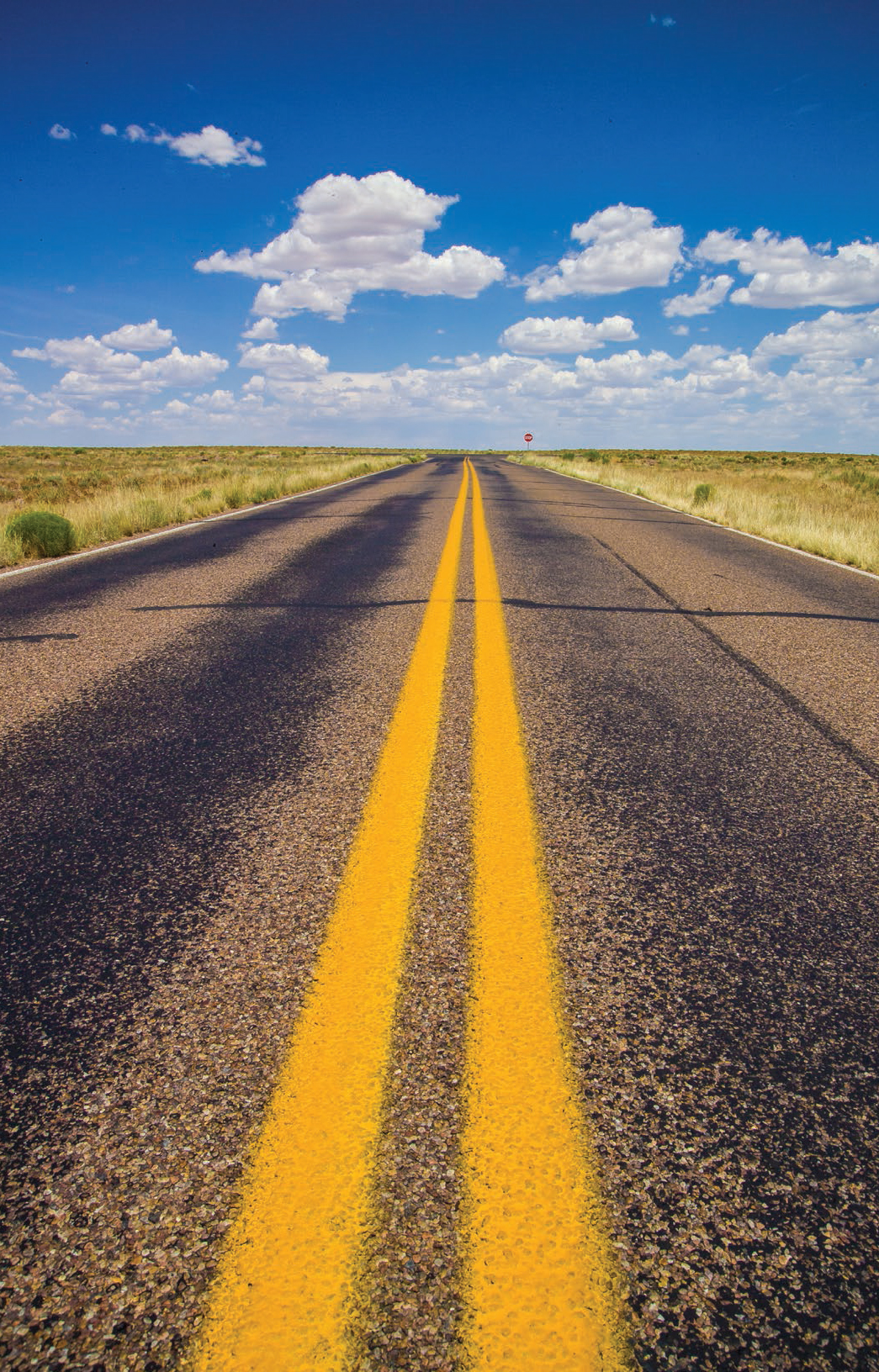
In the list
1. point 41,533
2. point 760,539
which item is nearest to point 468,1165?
A: point 41,533

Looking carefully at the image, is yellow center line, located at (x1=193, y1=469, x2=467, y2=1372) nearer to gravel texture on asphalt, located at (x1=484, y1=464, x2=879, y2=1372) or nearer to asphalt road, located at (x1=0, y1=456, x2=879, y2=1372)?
asphalt road, located at (x1=0, y1=456, x2=879, y2=1372)

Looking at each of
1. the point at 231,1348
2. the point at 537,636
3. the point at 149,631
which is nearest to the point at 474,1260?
the point at 231,1348

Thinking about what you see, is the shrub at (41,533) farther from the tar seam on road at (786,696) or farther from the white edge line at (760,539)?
the white edge line at (760,539)

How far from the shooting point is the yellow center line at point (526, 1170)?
2.90ft

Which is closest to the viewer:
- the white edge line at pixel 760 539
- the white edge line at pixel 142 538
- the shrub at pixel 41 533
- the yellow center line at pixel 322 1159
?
the yellow center line at pixel 322 1159

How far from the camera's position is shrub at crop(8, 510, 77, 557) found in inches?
320

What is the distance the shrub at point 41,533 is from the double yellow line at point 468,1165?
7.75m

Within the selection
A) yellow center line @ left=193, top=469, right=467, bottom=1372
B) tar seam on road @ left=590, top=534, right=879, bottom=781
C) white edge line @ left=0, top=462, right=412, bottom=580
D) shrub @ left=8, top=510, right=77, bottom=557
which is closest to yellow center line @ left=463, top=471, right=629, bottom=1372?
yellow center line @ left=193, top=469, right=467, bottom=1372

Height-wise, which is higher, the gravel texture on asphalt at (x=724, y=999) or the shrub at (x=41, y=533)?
the shrub at (x=41, y=533)

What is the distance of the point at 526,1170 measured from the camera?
1086mm

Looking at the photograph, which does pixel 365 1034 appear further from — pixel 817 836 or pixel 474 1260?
pixel 817 836

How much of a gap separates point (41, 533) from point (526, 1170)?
28.5 ft

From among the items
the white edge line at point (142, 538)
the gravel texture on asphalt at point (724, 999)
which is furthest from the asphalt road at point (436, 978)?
the white edge line at point (142, 538)

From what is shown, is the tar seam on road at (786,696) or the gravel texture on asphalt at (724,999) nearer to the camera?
the gravel texture on asphalt at (724,999)
